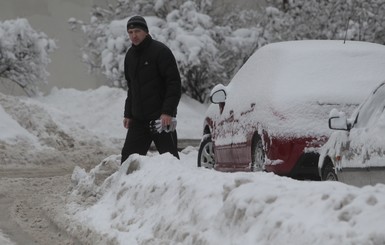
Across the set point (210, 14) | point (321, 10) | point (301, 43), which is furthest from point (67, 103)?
point (301, 43)

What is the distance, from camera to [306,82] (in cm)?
746

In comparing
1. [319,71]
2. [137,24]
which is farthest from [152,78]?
[319,71]

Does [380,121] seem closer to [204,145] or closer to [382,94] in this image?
[382,94]

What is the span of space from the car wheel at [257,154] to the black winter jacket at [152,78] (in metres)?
0.96

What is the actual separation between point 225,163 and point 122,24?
61.4ft

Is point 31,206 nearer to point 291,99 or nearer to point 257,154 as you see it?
point 257,154

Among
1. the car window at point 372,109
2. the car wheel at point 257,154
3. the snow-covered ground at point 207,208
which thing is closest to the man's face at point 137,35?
the snow-covered ground at point 207,208

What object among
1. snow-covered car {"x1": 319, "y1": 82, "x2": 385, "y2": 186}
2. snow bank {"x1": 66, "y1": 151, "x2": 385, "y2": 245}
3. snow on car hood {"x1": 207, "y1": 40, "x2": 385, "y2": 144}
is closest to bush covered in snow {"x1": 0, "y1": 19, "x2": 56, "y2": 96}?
snow on car hood {"x1": 207, "y1": 40, "x2": 385, "y2": 144}

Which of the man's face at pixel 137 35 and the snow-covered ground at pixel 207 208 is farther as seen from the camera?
the man's face at pixel 137 35

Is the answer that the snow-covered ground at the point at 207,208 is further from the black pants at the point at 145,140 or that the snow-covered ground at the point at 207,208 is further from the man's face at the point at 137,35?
the man's face at the point at 137,35

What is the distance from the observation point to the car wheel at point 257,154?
7.66 metres

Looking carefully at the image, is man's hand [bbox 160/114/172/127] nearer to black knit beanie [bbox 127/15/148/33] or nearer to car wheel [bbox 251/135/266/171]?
black knit beanie [bbox 127/15/148/33]

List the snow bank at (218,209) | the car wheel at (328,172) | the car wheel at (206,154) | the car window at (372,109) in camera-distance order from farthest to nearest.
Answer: the car wheel at (206,154), the car wheel at (328,172), the car window at (372,109), the snow bank at (218,209)

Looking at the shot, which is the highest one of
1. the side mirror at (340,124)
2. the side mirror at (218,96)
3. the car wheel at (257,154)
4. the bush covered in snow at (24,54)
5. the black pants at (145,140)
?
the side mirror at (340,124)
